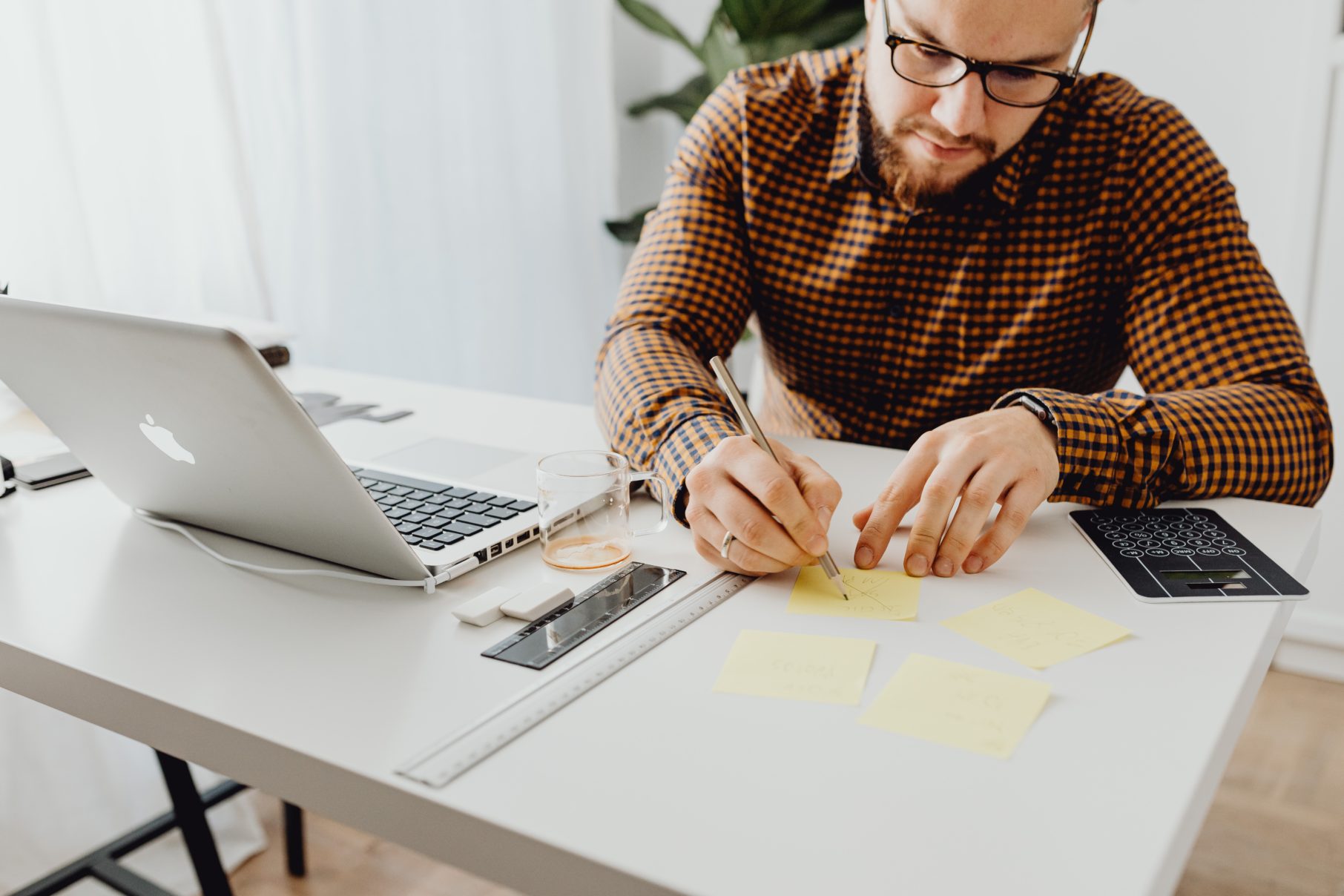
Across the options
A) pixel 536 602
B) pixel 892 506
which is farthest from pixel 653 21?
pixel 536 602

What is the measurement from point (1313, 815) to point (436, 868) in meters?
1.35

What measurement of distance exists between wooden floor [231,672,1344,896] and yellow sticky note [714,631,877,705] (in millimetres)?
956

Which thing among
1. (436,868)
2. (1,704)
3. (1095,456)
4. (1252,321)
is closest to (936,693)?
(1095,456)

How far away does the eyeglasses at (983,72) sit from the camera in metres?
1.04

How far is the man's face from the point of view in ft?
3.35

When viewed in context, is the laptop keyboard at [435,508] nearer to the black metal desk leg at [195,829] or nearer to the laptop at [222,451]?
the laptop at [222,451]

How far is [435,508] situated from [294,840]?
90 cm

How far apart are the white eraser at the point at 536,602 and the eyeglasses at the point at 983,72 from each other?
2.19 feet

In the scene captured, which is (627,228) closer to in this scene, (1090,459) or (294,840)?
(294,840)

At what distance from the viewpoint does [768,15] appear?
2.20m

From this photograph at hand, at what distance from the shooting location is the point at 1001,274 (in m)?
1.24

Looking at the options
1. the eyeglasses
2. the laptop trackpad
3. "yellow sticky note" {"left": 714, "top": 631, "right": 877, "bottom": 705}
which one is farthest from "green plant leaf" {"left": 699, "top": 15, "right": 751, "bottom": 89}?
"yellow sticky note" {"left": 714, "top": 631, "right": 877, "bottom": 705}

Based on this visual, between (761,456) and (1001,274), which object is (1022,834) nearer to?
(761,456)

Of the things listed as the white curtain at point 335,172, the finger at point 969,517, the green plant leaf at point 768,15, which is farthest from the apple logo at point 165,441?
the green plant leaf at point 768,15
